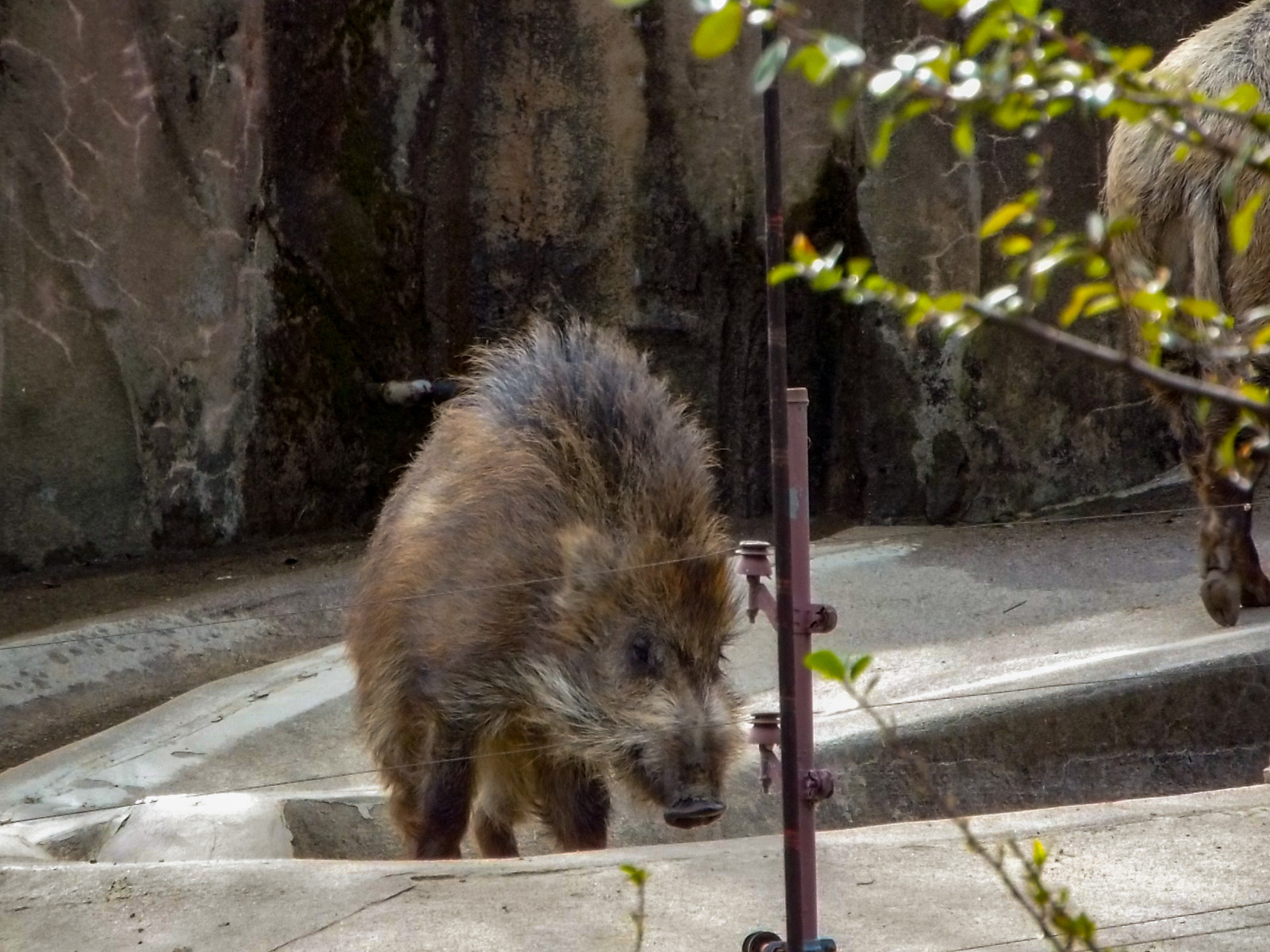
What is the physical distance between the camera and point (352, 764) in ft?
15.0

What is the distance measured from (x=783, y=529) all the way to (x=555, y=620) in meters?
1.70

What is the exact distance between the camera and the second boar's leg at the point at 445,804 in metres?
3.58

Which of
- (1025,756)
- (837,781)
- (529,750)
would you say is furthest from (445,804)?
(1025,756)

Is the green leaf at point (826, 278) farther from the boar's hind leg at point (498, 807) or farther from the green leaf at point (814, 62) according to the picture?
the boar's hind leg at point (498, 807)

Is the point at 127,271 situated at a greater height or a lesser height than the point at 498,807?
greater

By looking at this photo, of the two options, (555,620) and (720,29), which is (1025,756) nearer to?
(555,620)

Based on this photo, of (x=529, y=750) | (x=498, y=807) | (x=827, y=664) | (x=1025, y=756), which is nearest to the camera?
(x=827, y=664)


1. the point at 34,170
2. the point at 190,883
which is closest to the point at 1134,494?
the point at 34,170

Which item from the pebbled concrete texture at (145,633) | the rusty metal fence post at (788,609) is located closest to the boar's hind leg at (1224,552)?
the pebbled concrete texture at (145,633)

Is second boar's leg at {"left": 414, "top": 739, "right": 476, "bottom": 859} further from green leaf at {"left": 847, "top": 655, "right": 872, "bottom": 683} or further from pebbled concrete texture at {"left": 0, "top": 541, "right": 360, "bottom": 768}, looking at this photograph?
green leaf at {"left": 847, "top": 655, "right": 872, "bottom": 683}

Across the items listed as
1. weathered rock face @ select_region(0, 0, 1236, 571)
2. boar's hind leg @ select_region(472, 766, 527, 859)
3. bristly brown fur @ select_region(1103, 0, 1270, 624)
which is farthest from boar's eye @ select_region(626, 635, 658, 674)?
weathered rock face @ select_region(0, 0, 1236, 571)

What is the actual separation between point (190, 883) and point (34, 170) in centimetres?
428

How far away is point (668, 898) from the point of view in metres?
2.78

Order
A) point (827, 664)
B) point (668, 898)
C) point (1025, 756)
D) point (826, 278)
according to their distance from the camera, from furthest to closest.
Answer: point (1025, 756)
point (668, 898)
point (827, 664)
point (826, 278)
